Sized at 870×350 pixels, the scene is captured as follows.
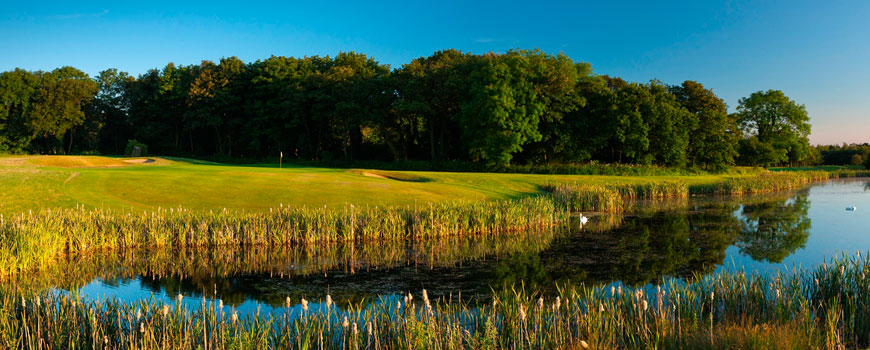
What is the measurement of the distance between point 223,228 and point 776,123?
8505cm

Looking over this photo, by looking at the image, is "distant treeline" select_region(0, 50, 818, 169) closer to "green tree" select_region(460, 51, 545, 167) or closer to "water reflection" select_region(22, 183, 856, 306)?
"green tree" select_region(460, 51, 545, 167)

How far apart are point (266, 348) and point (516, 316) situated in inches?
142

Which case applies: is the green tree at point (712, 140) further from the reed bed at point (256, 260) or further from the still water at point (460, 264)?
the reed bed at point (256, 260)

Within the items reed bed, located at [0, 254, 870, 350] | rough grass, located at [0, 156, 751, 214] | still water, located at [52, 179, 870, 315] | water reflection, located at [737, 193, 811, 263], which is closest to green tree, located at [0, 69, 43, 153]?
rough grass, located at [0, 156, 751, 214]

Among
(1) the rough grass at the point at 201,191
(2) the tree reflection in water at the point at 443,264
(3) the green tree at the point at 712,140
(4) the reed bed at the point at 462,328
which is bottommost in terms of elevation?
(2) the tree reflection in water at the point at 443,264

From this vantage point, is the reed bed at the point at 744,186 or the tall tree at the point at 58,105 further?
the tall tree at the point at 58,105

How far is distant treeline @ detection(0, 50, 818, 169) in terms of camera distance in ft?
182

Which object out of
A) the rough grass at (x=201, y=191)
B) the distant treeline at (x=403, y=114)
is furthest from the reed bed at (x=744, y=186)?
the rough grass at (x=201, y=191)

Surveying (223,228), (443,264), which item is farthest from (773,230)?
(223,228)

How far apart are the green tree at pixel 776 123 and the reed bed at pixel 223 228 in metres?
69.3

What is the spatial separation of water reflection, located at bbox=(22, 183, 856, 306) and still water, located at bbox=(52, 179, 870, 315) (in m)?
0.03

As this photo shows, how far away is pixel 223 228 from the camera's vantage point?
54.8ft

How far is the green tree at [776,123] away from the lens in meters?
76.0

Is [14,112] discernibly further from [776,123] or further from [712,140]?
[776,123]
